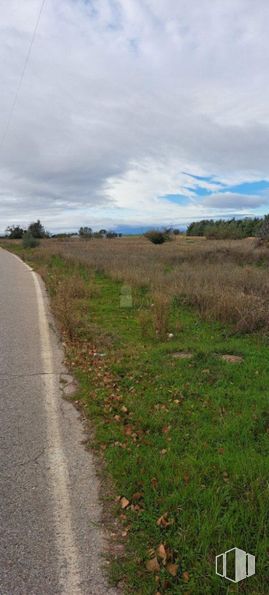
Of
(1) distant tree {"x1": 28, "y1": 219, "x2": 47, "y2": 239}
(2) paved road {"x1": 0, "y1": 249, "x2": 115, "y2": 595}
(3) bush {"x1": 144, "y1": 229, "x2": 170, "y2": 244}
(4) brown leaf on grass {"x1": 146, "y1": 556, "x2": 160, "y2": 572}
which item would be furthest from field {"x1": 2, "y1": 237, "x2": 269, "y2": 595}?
(1) distant tree {"x1": 28, "y1": 219, "x2": 47, "y2": 239}

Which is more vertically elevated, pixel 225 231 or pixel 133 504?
pixel 225 231

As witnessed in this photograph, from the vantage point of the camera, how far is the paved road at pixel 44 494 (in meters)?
2.35

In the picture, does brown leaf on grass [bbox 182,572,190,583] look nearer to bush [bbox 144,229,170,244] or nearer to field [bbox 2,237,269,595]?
field [bbox 2,237,269,595]

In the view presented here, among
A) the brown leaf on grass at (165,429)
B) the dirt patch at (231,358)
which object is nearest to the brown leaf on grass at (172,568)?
the brown leaf on grass at (165,429)

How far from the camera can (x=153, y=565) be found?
7.80ft

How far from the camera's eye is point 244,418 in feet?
13.4

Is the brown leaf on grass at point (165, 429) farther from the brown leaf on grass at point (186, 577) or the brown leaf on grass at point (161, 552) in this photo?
the brown leaf on grass at point (186, 577)

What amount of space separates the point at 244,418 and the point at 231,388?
0.84 metres

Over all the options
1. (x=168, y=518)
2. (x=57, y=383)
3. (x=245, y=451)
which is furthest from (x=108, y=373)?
(x=168, y=518)

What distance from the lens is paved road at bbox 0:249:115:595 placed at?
2350mm

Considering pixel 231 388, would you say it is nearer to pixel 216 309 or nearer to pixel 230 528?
pixel 230 528

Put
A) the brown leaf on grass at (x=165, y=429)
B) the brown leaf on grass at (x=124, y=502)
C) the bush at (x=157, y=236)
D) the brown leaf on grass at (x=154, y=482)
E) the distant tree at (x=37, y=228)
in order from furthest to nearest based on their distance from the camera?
the distant tree at (x=37, y=228) → the bush at (x=157, y=236) → the brown leaf on grass at (x=165, y=429) → the brown leaf on grass at (x=154, y=482) → the brown leaf on grass at (x=124, y=502)

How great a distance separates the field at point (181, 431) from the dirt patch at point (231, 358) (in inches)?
1.2

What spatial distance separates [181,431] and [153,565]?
63.6 inches
